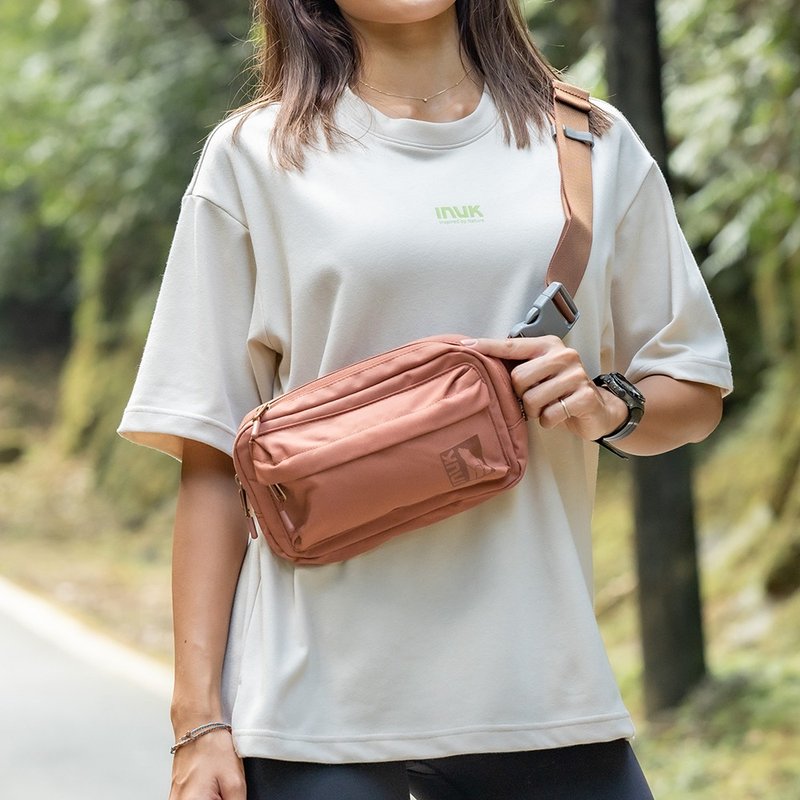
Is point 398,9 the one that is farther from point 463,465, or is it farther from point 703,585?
point 703,585

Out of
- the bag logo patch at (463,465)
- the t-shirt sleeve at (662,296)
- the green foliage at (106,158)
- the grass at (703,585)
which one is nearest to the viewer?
the bag logo patch at (463,465)

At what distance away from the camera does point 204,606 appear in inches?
64.8

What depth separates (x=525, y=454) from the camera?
158 centimetres

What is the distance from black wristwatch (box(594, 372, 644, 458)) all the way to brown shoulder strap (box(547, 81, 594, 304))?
13 centimetres

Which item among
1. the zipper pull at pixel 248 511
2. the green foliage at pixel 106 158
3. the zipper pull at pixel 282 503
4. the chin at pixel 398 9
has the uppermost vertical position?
the chin at pixel 398 9

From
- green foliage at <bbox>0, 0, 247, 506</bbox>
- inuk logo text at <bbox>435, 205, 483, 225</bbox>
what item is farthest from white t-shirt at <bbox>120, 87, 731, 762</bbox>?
green foliage at <bbox>0, 0, 247, 506</bbox>

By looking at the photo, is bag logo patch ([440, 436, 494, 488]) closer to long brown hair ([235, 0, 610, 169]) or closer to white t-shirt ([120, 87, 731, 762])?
white t-shirt ([120, 87, 731, 762])

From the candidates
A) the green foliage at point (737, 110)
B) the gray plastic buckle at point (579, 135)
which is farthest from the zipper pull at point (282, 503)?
the green foliage at point (737, 110)

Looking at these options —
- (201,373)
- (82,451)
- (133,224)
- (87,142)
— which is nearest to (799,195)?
(201,373)

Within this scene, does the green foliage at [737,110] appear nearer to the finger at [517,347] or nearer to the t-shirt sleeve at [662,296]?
the t-shirt sleeve at [662,296]

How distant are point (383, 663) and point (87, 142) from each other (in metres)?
10.7

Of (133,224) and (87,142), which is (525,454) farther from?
(133,224)

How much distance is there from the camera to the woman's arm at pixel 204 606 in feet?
5.17

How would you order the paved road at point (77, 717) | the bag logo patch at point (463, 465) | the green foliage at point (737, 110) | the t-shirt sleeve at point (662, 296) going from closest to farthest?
the bag logo patch at point (463, 465), the t-shirt sleeve at point (662, 296), the paved road at point (77, 717), the green foliage at point (737, 110)
